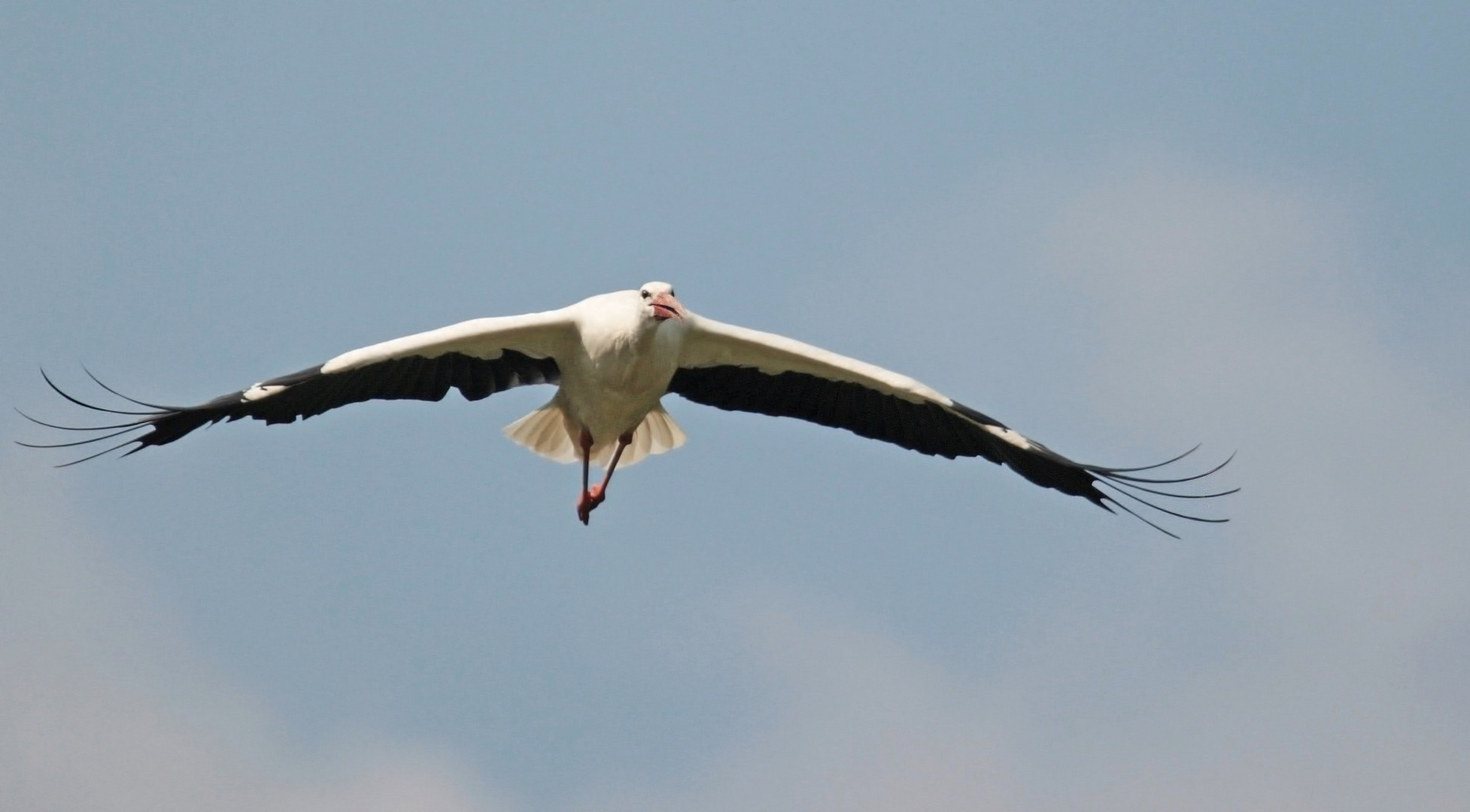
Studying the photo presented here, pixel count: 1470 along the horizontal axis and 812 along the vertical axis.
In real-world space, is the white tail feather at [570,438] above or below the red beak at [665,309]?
below

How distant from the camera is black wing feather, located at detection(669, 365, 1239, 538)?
42.2ft

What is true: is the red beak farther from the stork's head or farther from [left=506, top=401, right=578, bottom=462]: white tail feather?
[left=506, top=401, right=578, bottom=462]: white tail feather

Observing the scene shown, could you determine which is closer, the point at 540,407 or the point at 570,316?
the point at 570,316

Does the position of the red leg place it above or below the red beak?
below

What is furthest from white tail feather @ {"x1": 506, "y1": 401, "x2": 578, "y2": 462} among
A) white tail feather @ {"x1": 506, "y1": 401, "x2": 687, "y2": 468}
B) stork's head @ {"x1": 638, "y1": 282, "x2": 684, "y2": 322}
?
stork's head @ {"x1": 638, "y1": 282, "x2": 684, "y2": 322}

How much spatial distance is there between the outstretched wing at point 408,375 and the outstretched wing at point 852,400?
0.97m

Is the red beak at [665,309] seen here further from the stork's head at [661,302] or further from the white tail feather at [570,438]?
the white tail feather at [570,438]

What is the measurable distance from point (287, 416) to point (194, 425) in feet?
1.82

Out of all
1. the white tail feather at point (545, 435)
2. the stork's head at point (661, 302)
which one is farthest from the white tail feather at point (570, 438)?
the stork's head at point (661, 302)

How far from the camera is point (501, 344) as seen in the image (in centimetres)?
1243

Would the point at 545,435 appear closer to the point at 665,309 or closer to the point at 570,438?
the point at 570,438

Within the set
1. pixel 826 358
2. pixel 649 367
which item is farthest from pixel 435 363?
pixel 826 358

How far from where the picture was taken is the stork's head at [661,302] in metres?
12.1

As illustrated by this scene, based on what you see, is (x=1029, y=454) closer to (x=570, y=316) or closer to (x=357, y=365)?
(x=570, y=316)
